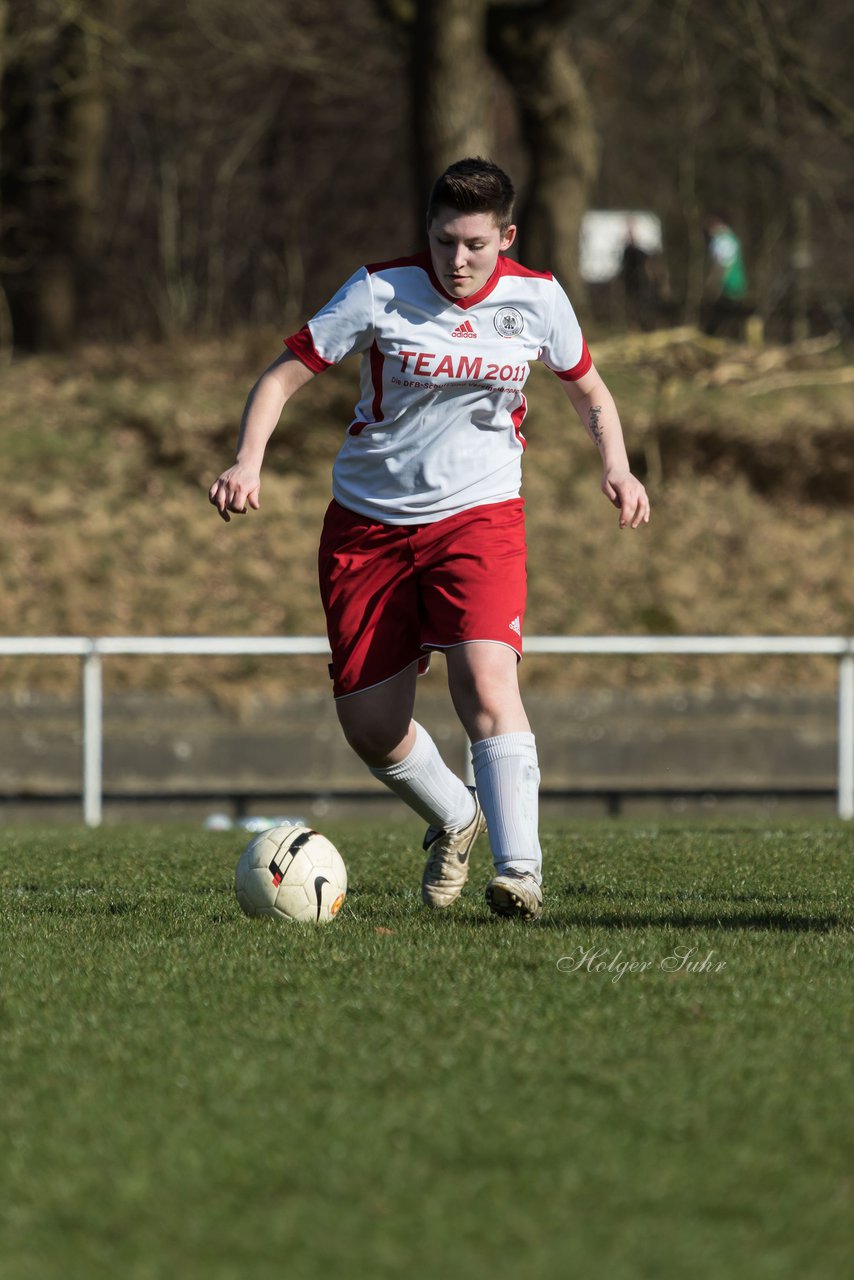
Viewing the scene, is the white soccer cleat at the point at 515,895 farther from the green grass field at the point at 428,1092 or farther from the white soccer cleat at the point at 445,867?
the white soccer cleat at the point at 445,867

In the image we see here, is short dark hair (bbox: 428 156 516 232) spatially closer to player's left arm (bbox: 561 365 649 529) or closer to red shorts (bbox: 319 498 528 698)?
player's left arm (bbox: 561 365 649 529)

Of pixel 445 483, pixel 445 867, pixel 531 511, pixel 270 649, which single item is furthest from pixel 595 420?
pixel 531 511

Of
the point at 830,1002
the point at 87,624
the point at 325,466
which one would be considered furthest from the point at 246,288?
the point at 830,1002

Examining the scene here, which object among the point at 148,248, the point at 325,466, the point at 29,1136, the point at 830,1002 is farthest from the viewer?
the point at 148,248

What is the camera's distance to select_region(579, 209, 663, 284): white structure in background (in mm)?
25236

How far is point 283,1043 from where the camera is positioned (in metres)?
3.72

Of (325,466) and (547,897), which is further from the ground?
(325,466)

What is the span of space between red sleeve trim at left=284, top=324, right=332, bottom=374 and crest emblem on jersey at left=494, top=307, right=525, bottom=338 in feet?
1.72

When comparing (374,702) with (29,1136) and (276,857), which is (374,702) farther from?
(29,1136)

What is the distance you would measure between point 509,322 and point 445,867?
1.74m

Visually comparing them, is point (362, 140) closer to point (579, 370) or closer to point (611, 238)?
point (611, 238)

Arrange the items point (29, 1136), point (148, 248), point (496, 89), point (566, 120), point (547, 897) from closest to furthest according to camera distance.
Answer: point (29, 1136)
point (547, 897)
point (566, 120)
point (148, 248)
point (496, 89)

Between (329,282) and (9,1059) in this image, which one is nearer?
(9,1059)

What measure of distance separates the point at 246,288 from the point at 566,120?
8.16 meters
